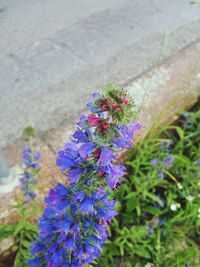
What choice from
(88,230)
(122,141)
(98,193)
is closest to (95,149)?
(122,141)

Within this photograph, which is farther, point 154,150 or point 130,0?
point 130,0

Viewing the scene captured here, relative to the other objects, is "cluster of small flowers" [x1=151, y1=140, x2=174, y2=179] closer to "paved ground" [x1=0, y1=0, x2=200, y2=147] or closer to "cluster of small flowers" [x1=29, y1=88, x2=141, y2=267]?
"paved ground" [x1=0, y1=0, x2=200, y2=147]

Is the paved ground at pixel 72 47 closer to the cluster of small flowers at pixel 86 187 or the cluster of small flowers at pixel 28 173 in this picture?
the cluster of small flowers at pixel 28 173

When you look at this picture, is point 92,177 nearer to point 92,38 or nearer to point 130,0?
point 92,38

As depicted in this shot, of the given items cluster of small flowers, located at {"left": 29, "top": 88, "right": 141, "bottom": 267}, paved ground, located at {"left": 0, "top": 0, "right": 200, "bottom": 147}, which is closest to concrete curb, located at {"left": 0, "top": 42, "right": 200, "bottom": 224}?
paved ground, located at {"left": 0, "top": 0, "right": 200, "bottom": 147}

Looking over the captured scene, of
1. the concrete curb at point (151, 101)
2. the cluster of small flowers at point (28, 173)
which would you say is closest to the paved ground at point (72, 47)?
the concrete curb at point (151, 101)

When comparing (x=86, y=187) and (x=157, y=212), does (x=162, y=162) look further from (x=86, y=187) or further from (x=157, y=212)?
(x=86, y=187)
